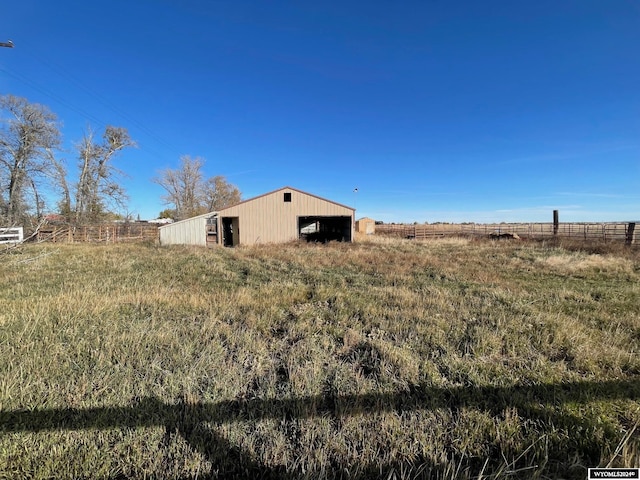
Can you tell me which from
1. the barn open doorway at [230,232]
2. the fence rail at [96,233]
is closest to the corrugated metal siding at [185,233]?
the barn open doorway at [230,232]

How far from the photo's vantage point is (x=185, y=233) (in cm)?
2209

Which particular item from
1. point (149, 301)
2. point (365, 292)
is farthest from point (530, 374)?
point (149, 301)

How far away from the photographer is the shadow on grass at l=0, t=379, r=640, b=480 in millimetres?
2146

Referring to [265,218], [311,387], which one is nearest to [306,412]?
[311,387]

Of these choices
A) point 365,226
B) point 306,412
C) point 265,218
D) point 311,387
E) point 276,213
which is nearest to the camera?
point 306,412

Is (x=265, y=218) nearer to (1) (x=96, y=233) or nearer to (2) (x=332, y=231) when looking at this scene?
(2) (x=332, y=231)

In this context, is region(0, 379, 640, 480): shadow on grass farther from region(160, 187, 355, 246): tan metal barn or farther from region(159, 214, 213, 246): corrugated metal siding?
region(159, 214, 213, 246): corrugated metal siding

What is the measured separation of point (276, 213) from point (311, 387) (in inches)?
785

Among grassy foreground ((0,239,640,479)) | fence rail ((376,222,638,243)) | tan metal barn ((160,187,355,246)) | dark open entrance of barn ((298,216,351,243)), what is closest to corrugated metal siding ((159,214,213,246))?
tan metal barn ((160,187,355,246))

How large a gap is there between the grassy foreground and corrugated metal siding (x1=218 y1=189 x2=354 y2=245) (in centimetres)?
1578

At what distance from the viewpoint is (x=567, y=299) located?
7.14 metres

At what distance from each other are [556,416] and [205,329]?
4.41 m

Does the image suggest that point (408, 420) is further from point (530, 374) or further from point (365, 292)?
point (365, 292)

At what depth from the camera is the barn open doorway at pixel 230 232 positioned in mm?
22503
